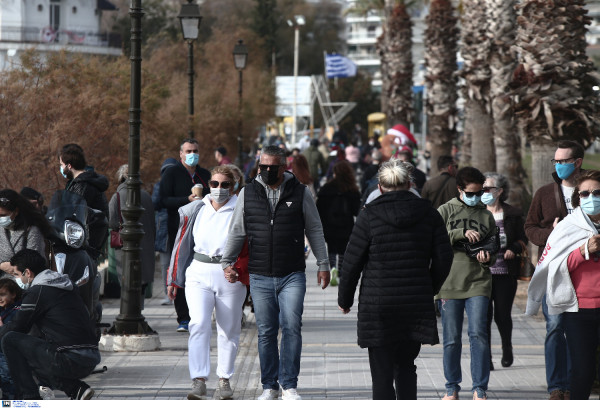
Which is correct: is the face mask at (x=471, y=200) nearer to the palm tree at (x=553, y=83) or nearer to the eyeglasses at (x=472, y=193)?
the eyeglasses at (x=472, y=193)

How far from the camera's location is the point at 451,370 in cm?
791

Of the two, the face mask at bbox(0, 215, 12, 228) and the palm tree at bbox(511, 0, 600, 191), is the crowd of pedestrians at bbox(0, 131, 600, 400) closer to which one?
the face mask at bbox(0, 215, 12, 228)

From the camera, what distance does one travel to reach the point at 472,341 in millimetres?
8000

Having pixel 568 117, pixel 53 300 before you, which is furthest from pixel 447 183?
pixel 53 300

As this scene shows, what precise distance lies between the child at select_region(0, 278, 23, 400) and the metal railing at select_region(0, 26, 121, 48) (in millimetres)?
45164

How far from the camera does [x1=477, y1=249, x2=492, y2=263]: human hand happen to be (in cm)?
797

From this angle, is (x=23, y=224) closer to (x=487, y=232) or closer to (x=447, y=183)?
(x=487, y=232)

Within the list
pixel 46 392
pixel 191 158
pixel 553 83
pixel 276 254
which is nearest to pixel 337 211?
pixel 191 158

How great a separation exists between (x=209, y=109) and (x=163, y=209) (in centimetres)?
1830

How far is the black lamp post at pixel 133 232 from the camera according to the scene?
10.2 meters

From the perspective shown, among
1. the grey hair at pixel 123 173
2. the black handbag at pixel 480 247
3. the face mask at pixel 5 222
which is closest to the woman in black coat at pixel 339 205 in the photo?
the grey hair at pixel 123 173

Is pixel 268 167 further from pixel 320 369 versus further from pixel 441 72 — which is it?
pixel 441 72

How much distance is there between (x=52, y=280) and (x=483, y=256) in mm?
3117

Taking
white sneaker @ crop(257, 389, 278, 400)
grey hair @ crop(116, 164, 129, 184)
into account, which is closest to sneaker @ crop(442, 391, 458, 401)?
white sneaker @ crop(257, 389, 278, 400)
